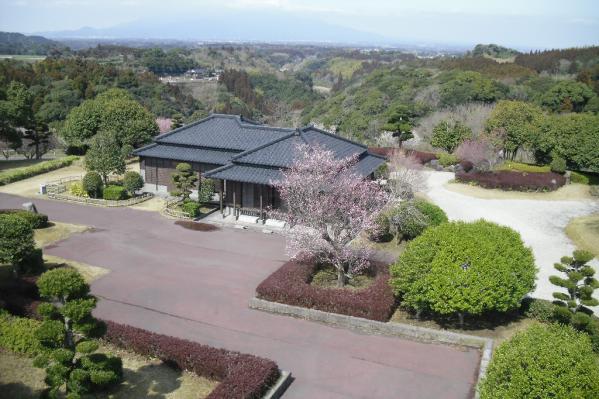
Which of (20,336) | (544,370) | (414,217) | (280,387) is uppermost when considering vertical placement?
(544,370)

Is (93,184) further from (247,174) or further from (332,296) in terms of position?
(332,296)

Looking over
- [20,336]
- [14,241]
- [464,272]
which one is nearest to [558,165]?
[464,272]

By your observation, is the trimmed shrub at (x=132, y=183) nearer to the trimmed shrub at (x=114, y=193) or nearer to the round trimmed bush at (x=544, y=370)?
the trimmed shrub at (x=114, y=193)

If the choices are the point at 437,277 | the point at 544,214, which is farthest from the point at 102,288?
the point at 544,214

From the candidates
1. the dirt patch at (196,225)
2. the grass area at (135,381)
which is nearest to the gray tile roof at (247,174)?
the dirt patch at (196,225)

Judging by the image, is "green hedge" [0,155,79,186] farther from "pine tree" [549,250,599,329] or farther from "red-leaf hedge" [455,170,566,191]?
"pine tree" [549,250,599,329]

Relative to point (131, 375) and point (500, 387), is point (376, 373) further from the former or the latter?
point (131, 375)
